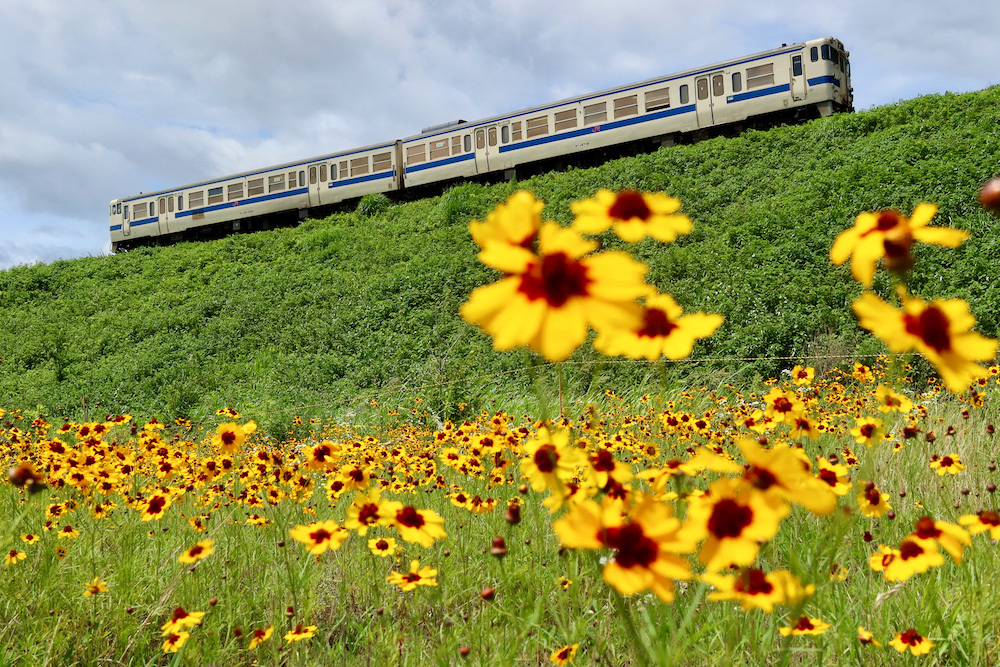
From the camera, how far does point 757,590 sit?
32.9 inches

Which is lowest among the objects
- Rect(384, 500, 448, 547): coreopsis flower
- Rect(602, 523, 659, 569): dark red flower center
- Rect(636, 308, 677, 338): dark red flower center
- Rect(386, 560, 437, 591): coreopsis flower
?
Rect(386, 560, 437, 591): coreopsis flower

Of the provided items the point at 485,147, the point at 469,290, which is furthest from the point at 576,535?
the point at 485,147

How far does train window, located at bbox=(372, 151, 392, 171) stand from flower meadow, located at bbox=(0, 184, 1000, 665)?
55.1ft

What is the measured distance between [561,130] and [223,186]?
12.0 metres

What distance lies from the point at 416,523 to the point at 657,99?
53.0 ft

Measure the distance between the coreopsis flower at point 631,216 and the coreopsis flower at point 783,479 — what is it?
28cm

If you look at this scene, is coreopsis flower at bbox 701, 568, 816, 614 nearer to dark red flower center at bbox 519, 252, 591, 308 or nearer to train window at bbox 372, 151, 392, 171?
dark red flower center at bbox 519, 252, 591, 308

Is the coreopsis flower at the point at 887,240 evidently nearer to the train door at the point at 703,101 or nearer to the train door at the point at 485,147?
the train door at the point at 703,101

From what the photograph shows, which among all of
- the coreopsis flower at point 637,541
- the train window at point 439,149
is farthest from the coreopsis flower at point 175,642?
the train window at point 439,149

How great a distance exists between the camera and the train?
48.1ft

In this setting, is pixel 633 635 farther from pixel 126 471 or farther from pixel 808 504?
pixel 126 471

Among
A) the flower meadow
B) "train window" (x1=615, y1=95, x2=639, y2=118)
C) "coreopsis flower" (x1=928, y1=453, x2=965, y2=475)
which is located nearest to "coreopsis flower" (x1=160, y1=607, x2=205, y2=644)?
the flower meadow

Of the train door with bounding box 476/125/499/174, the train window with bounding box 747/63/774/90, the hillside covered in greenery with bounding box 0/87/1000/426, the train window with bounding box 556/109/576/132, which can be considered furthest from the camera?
the train door with bounding box 476/125/499/174

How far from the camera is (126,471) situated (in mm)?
2258
